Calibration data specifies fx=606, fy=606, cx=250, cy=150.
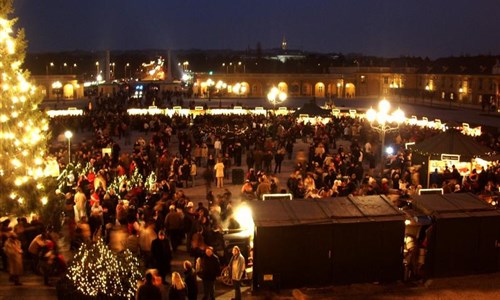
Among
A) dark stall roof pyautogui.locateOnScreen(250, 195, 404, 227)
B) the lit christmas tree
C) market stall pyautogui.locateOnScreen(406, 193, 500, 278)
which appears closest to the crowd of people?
the lit christmas tree

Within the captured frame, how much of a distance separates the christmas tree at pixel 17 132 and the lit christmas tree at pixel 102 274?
12.9 feet

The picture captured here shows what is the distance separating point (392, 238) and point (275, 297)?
212cm

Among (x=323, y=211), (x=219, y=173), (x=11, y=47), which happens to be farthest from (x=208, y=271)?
(x=219, y=173)

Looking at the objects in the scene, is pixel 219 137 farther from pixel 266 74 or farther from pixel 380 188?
pixel 266 74

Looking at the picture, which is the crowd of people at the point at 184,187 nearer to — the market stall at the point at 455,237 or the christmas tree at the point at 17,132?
the christmas tree at the point at 17,132

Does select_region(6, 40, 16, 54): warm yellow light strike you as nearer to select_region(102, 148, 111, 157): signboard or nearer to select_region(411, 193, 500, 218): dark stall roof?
select_region(411, 193, 500, 218): dark stall roof

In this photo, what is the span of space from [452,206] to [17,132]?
A: 28.1ft

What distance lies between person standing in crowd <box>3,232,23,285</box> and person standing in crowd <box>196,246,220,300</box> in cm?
309

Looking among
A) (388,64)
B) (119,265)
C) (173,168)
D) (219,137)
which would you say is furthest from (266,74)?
(119,265)

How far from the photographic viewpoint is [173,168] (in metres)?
18.4

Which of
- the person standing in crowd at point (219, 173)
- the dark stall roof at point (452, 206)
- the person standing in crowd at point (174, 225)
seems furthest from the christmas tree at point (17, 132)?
the dark stall roof at point (452, 206)

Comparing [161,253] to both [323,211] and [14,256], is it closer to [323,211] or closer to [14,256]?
[14,256]

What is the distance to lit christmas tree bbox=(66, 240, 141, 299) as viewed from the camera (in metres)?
8.72

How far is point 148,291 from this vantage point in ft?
26.4
